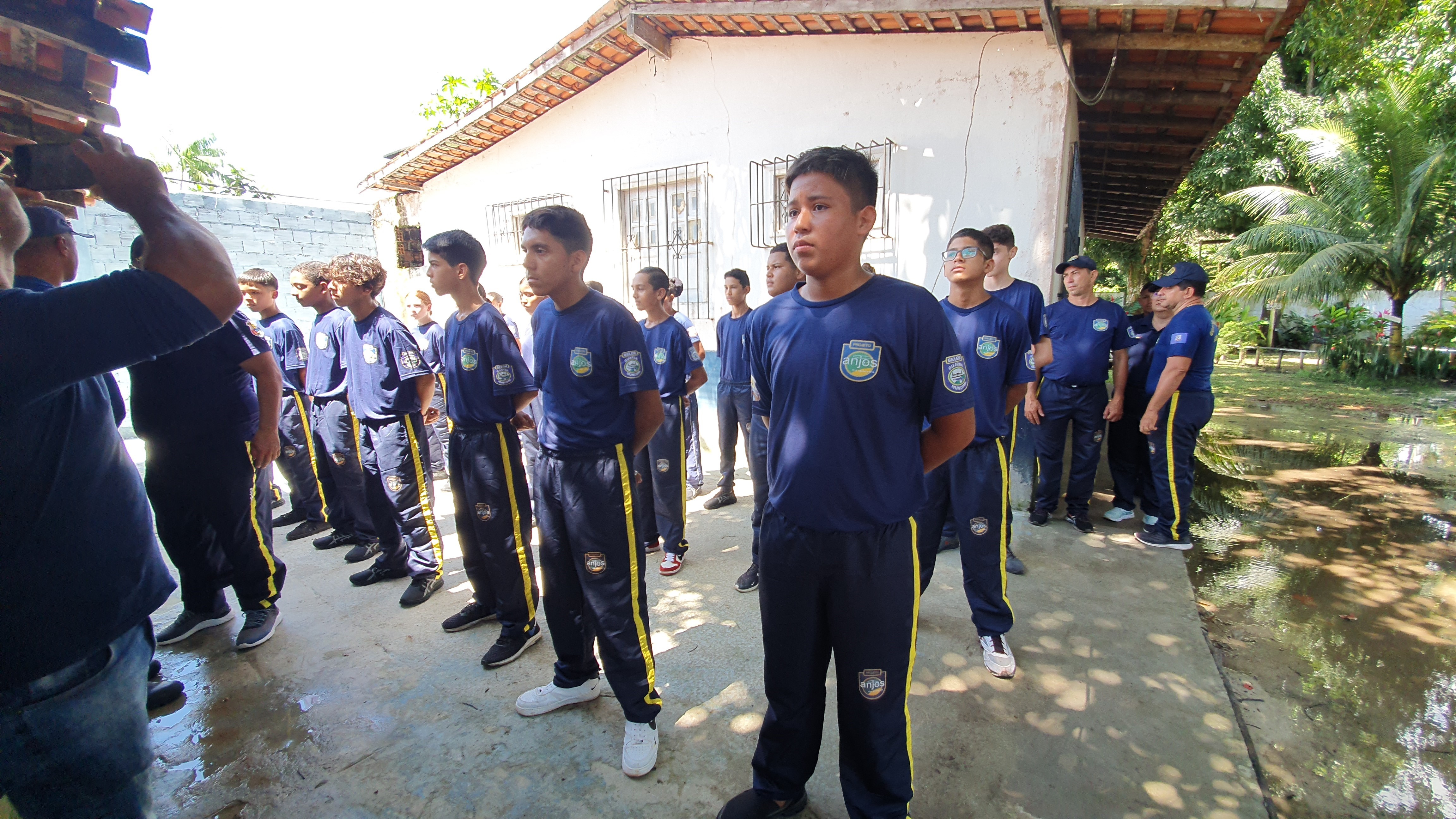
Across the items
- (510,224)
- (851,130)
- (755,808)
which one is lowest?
(755,808)

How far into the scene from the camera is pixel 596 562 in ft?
7.76

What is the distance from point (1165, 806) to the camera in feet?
7.07

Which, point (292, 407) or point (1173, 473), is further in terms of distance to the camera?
point (292, 407)

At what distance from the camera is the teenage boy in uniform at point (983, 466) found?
2.92 metres

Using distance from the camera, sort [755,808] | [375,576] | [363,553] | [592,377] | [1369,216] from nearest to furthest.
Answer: [755,808] < [592,377] < [375,576] < [363,553] < [1369,216]

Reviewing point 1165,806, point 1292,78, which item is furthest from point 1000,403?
point 1292,78

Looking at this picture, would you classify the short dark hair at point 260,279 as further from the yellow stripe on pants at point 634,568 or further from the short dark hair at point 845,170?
the short dark hair at point 845,170

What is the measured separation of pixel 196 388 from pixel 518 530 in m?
1.75

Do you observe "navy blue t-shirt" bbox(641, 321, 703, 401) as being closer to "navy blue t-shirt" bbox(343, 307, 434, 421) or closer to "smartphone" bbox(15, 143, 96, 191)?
"navy blue t-shirt" bbox(343, 307, 434, 421)

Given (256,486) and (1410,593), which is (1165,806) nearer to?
(1410,593)

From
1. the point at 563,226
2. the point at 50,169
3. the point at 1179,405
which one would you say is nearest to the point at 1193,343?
the point at 1179,405

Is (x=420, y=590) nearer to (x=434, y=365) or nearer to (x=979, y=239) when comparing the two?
(x=434, y=365)

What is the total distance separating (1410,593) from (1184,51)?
13.0ft

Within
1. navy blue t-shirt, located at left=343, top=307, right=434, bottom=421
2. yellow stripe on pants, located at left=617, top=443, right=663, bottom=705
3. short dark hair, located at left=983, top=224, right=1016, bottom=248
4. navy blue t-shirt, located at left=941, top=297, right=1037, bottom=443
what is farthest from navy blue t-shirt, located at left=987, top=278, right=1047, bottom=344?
navy blue t-shirt, located at left=343, top=307, right=434, bottom=421
